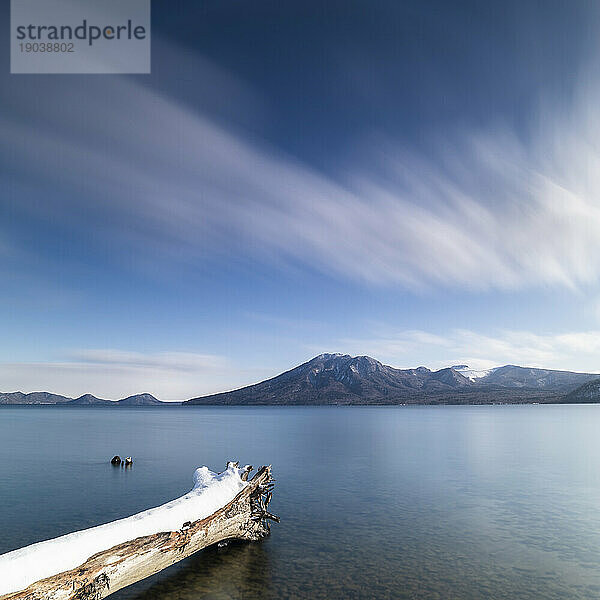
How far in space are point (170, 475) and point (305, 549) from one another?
86.2 feet

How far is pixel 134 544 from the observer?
49.7 feet

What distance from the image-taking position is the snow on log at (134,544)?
40.2ft

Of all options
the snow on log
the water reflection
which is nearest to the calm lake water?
the water reflection

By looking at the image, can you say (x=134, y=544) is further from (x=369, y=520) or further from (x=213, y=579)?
(x=369, y=520)

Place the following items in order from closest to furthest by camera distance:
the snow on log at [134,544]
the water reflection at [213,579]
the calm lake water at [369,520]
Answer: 1. the snow on log at [134,544]
2. the water reflection at [213,579]
3. the calm lake water at [369,520]

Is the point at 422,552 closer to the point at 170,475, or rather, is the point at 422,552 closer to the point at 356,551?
the point at 356,551

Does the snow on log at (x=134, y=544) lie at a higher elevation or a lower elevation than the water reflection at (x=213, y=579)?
higher

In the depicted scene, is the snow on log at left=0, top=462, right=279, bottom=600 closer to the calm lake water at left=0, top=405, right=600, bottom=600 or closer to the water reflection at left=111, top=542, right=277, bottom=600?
the water reflection at left=111, top=542, right=277, bottom=600

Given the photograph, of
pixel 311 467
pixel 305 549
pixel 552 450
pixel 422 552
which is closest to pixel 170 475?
pixel 311 467

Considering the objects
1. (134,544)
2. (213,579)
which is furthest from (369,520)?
(134,544)

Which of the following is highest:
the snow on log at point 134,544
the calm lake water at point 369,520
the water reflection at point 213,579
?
the snow on log at point 134,544

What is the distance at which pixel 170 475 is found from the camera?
43281mm

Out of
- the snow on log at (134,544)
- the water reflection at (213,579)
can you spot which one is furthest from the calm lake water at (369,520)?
the snow on log at (134,544)

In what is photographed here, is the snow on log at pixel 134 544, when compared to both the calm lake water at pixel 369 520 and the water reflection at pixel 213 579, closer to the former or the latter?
the water reflection at pixel 213 579
